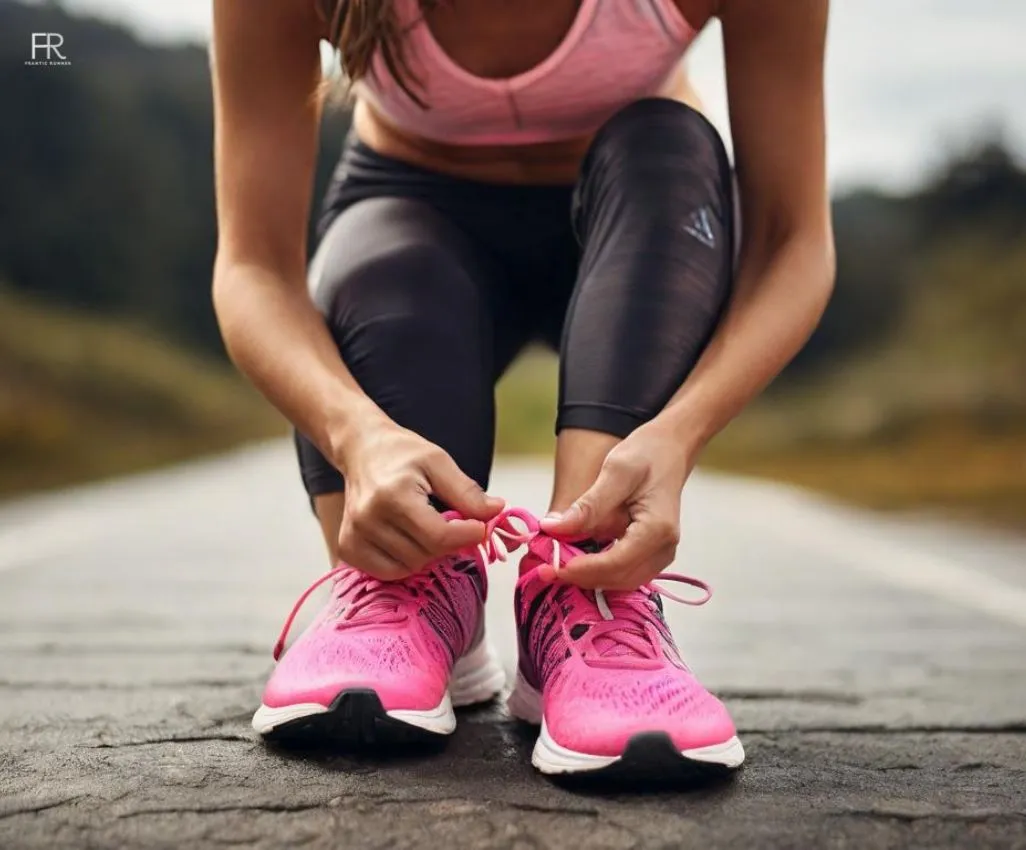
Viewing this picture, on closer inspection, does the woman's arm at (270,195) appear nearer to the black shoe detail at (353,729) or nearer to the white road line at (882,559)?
the black shoe detail at (353,729)

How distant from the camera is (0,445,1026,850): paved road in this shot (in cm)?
73

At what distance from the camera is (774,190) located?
3.59ft

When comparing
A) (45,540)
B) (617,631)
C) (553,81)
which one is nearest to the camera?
(617,631)

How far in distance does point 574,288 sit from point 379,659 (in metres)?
0.41

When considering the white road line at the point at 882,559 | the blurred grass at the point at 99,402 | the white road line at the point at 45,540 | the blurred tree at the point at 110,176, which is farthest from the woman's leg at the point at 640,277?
the blurred tree at the point at 110,176

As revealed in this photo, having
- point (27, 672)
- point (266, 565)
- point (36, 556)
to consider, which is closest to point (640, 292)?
point (27, 672)

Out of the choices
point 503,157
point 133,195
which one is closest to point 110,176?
point 133,195

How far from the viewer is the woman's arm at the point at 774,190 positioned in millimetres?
991

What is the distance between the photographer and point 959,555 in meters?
2.94

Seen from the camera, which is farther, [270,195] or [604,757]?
[270,195]

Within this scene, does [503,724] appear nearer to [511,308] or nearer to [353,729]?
[353,729]

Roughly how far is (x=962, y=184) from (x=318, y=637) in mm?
11646

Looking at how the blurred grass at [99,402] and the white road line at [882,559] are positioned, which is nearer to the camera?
the white road line at [882,559]

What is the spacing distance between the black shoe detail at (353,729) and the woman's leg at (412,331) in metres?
0.26
